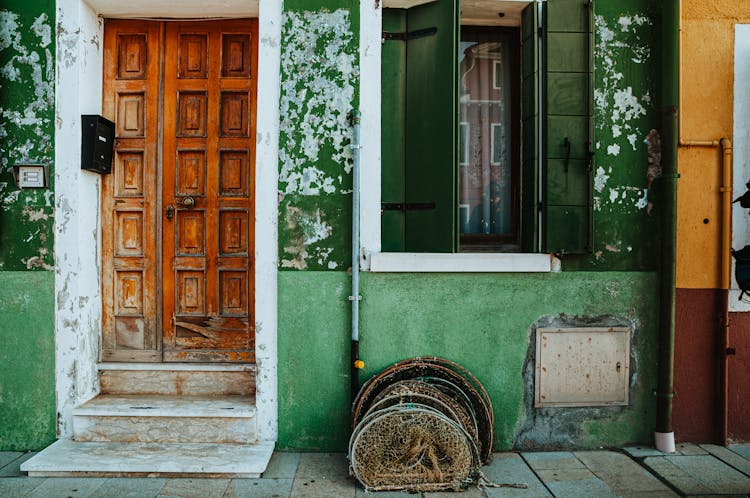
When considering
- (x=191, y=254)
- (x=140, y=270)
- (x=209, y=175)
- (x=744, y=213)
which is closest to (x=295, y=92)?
(x=209, y=175)

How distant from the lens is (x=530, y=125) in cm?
431

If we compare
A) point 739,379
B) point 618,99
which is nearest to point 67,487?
point 618,99

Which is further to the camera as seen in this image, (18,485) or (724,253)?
(724,253)

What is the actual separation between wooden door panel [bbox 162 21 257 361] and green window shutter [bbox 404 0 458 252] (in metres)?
1.32

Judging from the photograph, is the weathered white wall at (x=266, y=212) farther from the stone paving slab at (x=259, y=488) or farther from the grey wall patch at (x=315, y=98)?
the stone paving slab at (x=259, y=488)

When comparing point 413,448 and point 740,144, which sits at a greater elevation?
point 740,144

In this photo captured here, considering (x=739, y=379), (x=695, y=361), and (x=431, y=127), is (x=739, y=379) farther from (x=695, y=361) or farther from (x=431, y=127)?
(x=431, y=127)

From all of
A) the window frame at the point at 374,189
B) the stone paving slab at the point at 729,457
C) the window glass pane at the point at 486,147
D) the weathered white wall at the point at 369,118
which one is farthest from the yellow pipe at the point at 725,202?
the weathered white wall at the point at 369,118

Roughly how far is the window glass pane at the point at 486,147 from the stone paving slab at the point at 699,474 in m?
2.04

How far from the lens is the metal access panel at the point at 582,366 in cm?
428

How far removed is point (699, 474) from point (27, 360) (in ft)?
16.2

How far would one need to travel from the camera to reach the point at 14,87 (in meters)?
4.20

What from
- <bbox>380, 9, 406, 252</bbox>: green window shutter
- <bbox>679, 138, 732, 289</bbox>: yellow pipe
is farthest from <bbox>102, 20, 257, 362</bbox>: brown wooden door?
<bbox>679, 138, 732, 289</bbox>: yellow pipe

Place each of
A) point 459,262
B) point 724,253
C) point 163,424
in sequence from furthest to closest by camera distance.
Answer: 1. point 724,253
2. point 459,262
3. point 163,424
